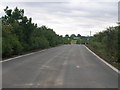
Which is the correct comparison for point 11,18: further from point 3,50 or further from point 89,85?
point 89,85

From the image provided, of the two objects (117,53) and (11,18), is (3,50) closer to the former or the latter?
(117,53)

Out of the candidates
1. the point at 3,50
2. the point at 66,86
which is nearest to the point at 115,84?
the point at 66,86

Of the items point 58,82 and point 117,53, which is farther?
point 117,53

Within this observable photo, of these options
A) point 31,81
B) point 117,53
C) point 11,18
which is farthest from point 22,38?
point 31,81

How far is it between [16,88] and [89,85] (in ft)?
9.56

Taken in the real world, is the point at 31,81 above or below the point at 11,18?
below

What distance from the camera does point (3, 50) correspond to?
3219 cm

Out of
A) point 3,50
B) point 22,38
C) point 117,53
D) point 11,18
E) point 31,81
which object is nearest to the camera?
point 31,81

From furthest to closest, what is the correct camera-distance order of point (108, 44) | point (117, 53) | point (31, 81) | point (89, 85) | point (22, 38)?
point (22, 38), point (108, 44), point (117, 53), point (31, 81), point (89, 85)

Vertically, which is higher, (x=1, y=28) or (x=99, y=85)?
(x=1, y=28)

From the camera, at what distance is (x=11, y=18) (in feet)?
171

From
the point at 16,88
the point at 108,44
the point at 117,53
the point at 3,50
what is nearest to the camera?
the point at 16,88

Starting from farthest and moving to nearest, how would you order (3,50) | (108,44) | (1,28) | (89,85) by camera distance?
(108,44), (1,28), (3,50), (89,85)

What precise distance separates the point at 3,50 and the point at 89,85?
2030 centimetres
